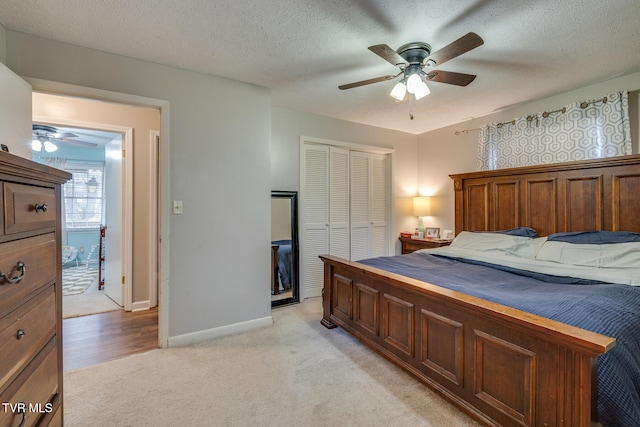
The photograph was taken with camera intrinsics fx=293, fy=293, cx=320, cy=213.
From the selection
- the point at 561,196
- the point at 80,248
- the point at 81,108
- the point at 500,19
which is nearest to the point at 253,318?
the point at 81,108

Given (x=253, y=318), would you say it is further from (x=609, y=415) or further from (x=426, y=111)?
(x=426, y=111)

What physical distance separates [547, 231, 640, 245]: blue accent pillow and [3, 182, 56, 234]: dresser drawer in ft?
11.5

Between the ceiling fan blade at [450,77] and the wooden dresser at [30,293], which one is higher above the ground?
the ceiling fan blade at [450,77]

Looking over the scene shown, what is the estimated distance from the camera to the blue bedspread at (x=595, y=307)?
1.21 m

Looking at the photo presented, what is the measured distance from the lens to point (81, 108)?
3.05 meters

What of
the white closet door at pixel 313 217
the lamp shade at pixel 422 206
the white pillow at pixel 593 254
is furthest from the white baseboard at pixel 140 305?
the white pillow at pixel 593 254

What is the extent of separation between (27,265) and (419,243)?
4025 mm

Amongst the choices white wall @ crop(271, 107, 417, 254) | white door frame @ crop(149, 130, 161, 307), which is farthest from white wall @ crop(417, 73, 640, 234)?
white door frame @ crop(149, 130, 161, 307)

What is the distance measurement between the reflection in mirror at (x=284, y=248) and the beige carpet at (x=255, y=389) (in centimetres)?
98

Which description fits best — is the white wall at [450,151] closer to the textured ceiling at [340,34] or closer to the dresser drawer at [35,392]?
the textured ceiling at [340,34]

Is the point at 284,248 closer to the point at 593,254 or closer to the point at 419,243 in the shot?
the point at 419,243

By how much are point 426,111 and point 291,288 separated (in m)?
2.75

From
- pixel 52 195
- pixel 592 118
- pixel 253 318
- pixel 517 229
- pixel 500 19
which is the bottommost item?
pixel 253 318

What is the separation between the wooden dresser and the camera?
784 mm
